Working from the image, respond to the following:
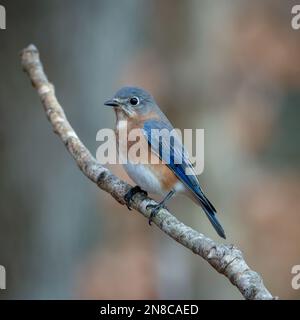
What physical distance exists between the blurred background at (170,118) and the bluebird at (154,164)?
88.4 inches

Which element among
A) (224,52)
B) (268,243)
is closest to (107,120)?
(224,52)

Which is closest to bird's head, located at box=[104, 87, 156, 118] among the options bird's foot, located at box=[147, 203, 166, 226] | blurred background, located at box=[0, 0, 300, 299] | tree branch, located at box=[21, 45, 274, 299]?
tree branch, located at box=[21, 45, 274, 299]

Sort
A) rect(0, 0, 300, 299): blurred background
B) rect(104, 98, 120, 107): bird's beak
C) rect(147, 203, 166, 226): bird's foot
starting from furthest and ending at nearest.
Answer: rect(0, 0, 300, 299): blurred background < rect(104, 98, 120, 107): bird's beak < rect(147, 203, 166, 226): bird's foot

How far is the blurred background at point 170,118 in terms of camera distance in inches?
285

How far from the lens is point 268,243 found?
29.9ft

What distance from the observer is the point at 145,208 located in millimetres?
4461

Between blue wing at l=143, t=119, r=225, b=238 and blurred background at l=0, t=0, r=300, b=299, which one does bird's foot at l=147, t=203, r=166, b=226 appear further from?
blurred background at l=0, t=0, r=300, b=299

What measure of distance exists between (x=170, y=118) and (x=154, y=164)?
3530 millimetres

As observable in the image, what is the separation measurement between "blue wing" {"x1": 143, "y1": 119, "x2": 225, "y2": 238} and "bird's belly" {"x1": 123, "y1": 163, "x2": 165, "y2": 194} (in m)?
0.15

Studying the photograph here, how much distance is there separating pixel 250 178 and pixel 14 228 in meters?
3.05

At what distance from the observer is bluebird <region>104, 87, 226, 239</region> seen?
469 centimetres

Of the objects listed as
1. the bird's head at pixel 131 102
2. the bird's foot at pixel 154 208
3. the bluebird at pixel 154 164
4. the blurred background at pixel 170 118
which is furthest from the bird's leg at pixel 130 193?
the blurred background at pixel 170 118
